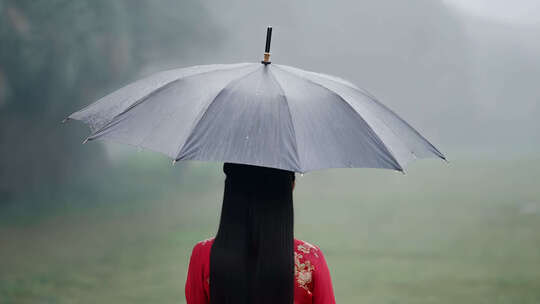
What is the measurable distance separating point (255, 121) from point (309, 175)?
5.83 meters

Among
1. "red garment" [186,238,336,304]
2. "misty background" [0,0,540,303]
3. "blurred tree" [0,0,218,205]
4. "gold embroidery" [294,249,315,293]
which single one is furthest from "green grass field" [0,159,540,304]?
"gold embroidery" [294,249,315,293]

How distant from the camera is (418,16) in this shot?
26.9ft

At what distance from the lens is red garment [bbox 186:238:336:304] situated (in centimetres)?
156

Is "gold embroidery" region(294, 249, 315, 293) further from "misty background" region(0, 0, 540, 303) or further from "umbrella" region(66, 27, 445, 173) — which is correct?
"misty background" region(0, 0, 540, 303)

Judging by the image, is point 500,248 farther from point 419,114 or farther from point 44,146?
point 44,146

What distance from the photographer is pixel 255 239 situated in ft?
4.91

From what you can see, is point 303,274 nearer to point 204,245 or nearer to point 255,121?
point 204,245

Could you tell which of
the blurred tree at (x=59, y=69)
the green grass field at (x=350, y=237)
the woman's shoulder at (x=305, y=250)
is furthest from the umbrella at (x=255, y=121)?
the blurred tree at (x=59, y=69)

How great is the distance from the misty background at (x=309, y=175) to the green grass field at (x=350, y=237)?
0.8 inches

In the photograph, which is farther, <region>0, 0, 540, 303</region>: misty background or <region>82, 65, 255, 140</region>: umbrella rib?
<region>0, 0, 540, 303</region>: misty background

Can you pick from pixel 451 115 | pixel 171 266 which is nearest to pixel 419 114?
pixel 451 115

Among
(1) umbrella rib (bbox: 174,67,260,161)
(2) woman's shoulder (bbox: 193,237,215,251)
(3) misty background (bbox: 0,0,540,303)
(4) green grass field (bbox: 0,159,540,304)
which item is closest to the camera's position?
Answer: (1) umbrella rib (bbox: 174,67,260,161)

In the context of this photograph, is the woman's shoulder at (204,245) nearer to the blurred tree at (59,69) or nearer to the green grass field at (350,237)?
the green grass field at (350,237)

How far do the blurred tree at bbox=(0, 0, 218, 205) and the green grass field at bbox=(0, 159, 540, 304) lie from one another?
490 millimetres
